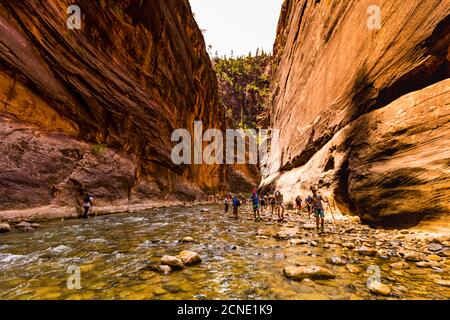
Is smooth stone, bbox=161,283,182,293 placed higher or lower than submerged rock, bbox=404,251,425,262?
lower

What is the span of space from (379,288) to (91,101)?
Result: 695 inches

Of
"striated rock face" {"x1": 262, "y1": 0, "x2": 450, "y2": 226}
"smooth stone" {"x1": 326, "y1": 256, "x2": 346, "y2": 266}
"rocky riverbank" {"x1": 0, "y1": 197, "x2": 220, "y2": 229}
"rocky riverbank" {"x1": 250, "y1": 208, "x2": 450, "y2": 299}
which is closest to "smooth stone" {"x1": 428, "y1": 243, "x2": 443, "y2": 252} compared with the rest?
"rocky riverbank" {"x1": 250, "y1": 208, "x2": 450, "y2": 299}

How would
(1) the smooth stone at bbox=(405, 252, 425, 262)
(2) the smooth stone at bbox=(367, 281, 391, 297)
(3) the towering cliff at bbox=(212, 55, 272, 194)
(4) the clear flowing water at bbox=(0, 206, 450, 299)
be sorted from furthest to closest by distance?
(3) the towering cliff at bbox=(212, 55, 272, 194) → (1) the smooth stone at bbox=(405, 252, 425, 262) → (4) the clear flowing water at bbox=(0, 206, 450, 299) → (2) the smooth stone at bbox=(367, 281, 391, 297)

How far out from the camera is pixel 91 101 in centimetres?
1595

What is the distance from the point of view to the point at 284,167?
2544 cm

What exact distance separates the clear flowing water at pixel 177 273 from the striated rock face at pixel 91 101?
544 centimetres

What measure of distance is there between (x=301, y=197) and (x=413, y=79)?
9.98 meters

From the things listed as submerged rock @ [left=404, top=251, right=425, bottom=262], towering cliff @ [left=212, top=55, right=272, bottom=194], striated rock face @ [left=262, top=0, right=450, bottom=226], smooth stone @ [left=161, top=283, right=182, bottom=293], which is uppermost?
towering cliff @ [left=212, top=55, right=272, bottom=194]

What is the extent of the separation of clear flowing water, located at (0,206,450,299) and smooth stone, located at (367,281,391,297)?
0.30ft

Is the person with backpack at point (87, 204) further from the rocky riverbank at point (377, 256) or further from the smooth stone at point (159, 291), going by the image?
the smooth stone at point (159, 291)

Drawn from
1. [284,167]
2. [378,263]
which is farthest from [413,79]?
[284,167]

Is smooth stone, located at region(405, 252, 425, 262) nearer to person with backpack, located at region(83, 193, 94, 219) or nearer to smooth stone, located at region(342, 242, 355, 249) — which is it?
smooth stone, located at region(342, 242, 355, 249)

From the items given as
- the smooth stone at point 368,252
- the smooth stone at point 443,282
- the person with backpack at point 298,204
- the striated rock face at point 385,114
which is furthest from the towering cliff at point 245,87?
the smooth stone at point 443,282

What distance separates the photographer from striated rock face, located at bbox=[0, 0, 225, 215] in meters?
11.2
